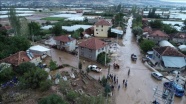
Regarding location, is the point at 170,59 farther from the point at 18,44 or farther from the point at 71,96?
the point at 18,44

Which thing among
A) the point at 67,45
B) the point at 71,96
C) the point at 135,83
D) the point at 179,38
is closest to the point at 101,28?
the point at 67,45

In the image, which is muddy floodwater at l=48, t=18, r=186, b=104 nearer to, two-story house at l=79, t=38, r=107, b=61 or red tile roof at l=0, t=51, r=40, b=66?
two-story house at l=79, t=38, r=107, b=61

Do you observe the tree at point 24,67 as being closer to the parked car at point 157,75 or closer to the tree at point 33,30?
the parked car at point 157,75

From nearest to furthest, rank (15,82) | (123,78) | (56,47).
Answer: (15,82)
(123,78)
(56,47)

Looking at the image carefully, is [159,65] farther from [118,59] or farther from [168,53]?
[118,59]

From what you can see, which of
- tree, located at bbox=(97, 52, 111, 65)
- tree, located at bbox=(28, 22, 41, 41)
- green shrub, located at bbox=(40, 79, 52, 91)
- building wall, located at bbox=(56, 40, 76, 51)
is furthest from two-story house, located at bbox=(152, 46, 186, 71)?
tree, located at bbox=(28, 22, 41, 41)

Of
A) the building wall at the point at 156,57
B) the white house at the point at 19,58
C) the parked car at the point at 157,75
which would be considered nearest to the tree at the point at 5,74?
the white house at the point at 19,58

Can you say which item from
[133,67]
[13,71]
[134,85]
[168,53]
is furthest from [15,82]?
[168,53]

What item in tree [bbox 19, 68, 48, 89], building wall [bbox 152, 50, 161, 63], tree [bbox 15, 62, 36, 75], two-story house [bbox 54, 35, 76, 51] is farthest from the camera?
two-story house [bbox 54, 35, 76, 51]
